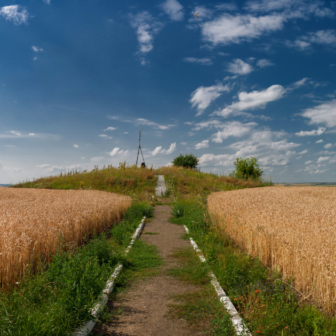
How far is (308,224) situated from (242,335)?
421 centimetres

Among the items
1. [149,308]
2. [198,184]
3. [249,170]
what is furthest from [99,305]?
[249,170]

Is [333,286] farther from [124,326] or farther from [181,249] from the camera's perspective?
[181,249]

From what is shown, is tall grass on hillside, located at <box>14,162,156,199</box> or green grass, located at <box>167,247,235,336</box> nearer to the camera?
green grass, located at <box>167,247,235,336</box>

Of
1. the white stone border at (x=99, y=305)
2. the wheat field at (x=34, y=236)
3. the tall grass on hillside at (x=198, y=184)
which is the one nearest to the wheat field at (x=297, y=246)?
the white stone border at (x=99, y=305)

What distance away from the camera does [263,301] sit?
13.5 ft

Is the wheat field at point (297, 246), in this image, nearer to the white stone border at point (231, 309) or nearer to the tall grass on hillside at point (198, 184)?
the white stone border at point (231, 309)

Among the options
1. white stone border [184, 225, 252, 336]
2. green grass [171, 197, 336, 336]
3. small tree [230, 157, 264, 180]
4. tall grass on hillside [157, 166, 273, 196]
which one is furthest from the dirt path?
small tree [230, 157, 264, 180]

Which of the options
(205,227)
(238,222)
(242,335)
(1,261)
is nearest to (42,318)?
(1,261)

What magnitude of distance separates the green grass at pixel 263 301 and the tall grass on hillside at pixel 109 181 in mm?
16394

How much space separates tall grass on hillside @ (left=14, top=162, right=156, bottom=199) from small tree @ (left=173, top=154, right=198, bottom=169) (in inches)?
551

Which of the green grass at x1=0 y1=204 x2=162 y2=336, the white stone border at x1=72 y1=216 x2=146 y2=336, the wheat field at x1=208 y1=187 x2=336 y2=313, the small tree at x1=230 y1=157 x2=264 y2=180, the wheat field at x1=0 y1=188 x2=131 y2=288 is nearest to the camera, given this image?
the green grass at x1=0 y1=204 x2=162 y2=336

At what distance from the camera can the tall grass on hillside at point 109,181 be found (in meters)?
23.4

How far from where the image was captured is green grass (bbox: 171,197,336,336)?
141 inches

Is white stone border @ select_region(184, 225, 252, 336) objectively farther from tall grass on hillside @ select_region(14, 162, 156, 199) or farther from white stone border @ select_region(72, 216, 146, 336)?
tall grass on hillside @ select_region(14, 162, 156, 199)
